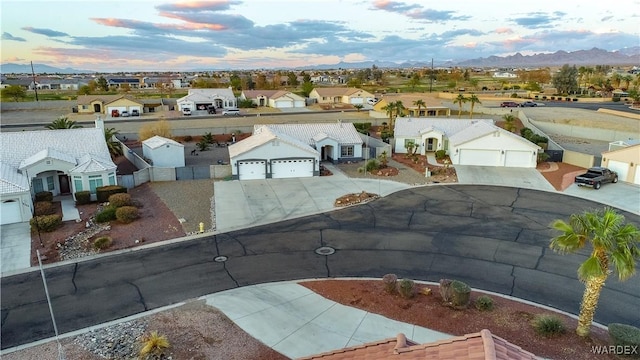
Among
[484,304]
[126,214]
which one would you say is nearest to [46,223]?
[126,214]

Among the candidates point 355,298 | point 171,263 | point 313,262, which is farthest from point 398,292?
point 171,263

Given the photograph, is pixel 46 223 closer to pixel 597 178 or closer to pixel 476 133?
pixel 476 133

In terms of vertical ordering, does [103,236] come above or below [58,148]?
below

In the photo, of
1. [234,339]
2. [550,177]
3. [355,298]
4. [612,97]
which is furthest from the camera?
[612,97]

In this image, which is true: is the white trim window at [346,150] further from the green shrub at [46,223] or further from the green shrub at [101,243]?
the green shrub at [46,223]

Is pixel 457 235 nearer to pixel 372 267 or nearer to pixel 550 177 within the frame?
pixel 372 267

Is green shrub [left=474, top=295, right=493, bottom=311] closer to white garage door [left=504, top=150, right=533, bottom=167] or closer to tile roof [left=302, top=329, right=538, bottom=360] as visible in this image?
tile roof [left=302, top=329, right=538, bottom=360]
